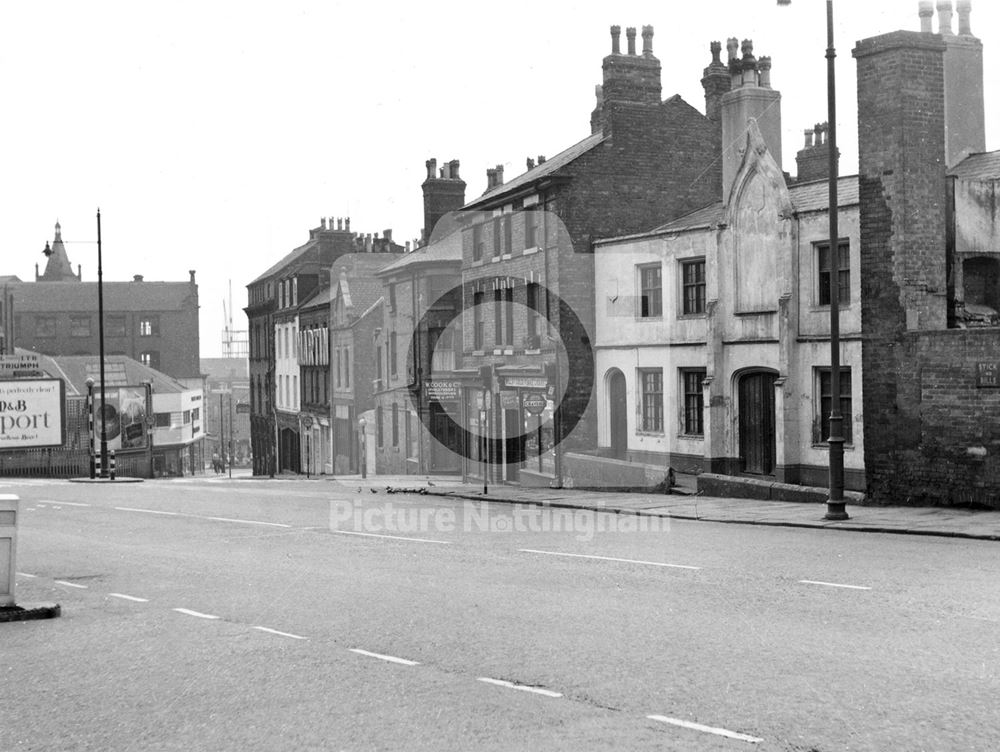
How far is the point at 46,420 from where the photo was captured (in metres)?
48.6

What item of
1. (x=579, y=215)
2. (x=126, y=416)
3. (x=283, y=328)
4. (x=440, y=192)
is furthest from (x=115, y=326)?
(x=579, y=215)

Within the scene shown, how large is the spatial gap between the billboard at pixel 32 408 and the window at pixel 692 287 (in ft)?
77.5

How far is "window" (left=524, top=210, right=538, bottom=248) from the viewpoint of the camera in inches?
1471

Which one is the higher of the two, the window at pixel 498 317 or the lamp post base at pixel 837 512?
the window at pixel 498 317

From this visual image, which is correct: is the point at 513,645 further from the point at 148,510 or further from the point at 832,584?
the point at 148,510

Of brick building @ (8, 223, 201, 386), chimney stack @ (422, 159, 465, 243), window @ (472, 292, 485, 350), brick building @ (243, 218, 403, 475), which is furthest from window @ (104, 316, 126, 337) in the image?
window @ (472, 292, 485, 350)

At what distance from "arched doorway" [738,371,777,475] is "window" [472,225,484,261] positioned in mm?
14798

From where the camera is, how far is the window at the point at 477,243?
137 feet

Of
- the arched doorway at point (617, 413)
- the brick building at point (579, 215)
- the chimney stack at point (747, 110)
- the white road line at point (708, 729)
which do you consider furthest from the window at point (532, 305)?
the white road line at point (708, 729)

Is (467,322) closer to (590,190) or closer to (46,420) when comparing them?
(590,190)

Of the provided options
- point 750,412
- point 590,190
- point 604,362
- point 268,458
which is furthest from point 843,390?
point 268,458

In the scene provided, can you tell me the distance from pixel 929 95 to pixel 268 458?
193 ft

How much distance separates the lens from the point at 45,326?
10262cm

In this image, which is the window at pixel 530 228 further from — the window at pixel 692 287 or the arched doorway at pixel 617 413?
the window at pixel 692 287
